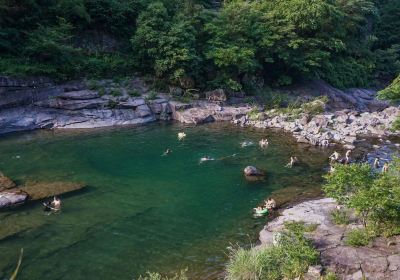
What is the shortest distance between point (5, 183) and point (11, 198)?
1.94 metres

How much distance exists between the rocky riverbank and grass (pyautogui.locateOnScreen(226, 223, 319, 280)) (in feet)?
1.20

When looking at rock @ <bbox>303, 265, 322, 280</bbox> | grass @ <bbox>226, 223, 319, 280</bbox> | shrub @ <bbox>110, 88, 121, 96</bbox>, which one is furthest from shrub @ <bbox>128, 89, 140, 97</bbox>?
rock @ <bbox>303, 265, 322, 280</bbox>

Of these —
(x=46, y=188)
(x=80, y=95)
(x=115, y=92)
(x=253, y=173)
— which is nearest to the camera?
(x=46, y=188)

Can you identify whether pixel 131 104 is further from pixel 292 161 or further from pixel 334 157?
pixel 334 157

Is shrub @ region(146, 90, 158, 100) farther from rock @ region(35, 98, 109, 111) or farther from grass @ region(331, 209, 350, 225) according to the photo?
grass @ region(331, 209, 350, 225)

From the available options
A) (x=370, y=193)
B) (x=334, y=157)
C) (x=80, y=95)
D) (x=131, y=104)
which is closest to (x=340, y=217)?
(x=370, y=193)

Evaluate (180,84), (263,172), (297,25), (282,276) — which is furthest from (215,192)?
(297,25)

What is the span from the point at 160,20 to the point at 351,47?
26.6 meters

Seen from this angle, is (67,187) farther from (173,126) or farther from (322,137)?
(322,137)

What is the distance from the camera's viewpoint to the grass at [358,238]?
43.3 feet

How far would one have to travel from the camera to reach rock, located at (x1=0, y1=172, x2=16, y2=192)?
750 inches

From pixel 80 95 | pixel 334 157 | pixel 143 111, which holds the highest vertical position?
pixel 80 95

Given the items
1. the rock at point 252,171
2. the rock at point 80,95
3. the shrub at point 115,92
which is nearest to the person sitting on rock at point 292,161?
the rock at point 252,171

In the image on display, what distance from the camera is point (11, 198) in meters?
17.9
